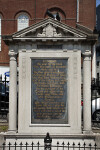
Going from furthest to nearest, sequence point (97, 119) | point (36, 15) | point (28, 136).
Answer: point (36, 15) < point (97, 119) < point (28, 136)

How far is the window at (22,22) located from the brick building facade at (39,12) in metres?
0.25

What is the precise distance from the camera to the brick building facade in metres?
41.9

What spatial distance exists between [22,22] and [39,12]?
241 centimetres

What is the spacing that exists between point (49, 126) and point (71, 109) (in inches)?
34.8

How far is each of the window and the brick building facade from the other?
9.8 inches

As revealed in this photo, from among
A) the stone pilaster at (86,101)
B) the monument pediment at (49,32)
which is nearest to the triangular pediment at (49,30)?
the monument pediment at (49,32)

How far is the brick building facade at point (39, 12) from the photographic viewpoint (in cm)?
4194

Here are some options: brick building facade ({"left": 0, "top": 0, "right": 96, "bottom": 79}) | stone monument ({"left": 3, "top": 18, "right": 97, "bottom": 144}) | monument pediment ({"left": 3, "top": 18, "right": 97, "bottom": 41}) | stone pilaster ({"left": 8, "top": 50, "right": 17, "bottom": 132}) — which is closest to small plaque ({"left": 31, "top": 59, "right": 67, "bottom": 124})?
stone monument ({"left": 3, "top": 18, "right": 97, "bottom": 144})

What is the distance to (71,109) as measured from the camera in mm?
11375

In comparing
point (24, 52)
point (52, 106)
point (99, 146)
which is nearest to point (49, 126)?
point (52, 106)

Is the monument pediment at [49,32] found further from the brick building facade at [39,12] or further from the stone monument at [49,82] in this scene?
the brick building facade at [39,12]

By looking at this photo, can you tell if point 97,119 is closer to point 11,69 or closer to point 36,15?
point 11,69

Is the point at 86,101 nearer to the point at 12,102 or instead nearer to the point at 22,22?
the point at 12,102

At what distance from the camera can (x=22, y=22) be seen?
4278cm
